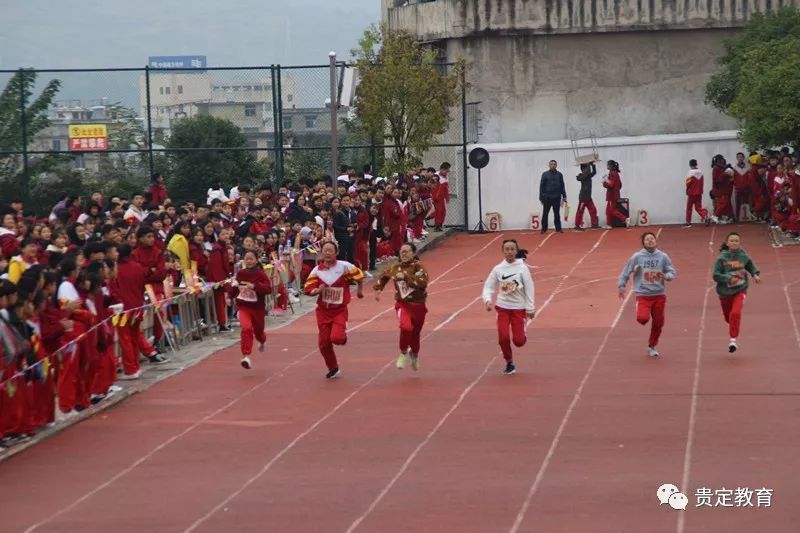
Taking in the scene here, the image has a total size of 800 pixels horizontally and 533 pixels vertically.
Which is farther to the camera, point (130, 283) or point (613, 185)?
point (613, 185)

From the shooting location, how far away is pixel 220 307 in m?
23.6

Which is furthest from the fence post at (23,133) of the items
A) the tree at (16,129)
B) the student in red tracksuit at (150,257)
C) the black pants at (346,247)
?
the student in red tracksuit at (150,257)

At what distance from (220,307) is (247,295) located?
4082mm

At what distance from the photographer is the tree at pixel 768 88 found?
113ft

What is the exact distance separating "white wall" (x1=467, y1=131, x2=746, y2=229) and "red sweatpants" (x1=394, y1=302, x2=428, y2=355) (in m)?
21.7

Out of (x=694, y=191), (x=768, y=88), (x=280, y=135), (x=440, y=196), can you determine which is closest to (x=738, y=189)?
(x=694, y=191)

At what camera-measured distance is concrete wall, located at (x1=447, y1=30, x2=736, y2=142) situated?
144ft

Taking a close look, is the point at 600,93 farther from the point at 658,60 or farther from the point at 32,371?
the point at 32,371

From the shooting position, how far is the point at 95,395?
57.4 feet

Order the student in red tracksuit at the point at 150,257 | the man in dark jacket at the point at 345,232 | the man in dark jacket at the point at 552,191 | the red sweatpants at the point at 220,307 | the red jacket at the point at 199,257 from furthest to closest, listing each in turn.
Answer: the man in dark jacket at the point at 552,191 → the man in dark jacket at the point at 345,232 → the red sweatpants at the point at 220,307 → the red jacket at the point at 199,257 → the student in red tracksuit at the point at 150,257

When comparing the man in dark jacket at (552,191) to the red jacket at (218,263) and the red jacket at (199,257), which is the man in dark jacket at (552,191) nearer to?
the red jacket at (218,263)

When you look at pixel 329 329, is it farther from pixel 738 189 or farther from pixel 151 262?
pixel 738 189

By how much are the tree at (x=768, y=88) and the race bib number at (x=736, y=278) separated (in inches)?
600

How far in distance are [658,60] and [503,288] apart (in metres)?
26.6
